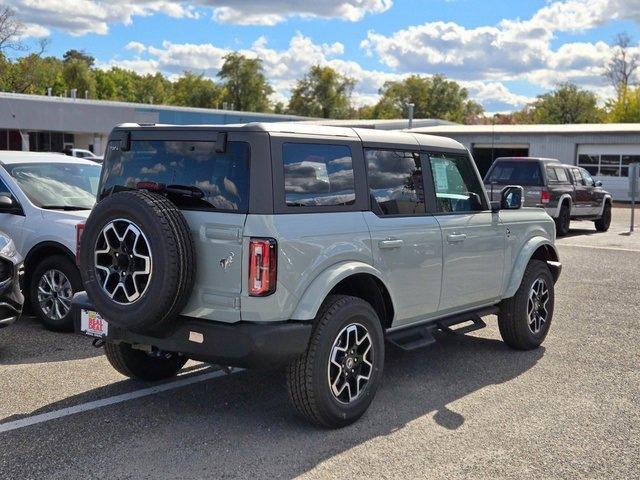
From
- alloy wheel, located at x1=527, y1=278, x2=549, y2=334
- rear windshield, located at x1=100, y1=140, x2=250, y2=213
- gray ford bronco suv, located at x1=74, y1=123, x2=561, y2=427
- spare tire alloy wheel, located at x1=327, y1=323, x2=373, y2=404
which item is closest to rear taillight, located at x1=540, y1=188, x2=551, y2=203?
alloy wheel, located at x1=527, y1=278, x2=549, y2=334

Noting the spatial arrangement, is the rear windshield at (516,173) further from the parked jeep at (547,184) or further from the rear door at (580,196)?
the rear door at (580,196)

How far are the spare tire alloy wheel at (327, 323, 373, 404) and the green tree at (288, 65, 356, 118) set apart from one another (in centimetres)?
9858

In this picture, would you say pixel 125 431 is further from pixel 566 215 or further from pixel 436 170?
pixel 566 215

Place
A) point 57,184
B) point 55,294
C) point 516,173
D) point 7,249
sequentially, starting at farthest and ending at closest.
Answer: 1. point 516,173
2. point 57,184
3. point 55,294
4. point 7,249

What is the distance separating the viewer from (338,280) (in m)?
4.55

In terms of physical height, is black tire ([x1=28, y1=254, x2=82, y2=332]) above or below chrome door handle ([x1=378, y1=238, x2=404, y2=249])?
below

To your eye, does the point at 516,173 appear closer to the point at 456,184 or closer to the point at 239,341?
the point at 456,184

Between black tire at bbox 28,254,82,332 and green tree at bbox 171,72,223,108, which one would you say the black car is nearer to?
black tire at bbox 28,254,82,332

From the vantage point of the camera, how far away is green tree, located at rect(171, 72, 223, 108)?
103438 millimetres

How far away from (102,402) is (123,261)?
131 cm

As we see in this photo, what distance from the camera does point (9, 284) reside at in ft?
20.4

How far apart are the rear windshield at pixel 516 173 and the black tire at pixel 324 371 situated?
1330 cm

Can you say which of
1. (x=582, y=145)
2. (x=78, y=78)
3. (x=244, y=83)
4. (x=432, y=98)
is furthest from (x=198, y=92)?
(x=582, y=145)

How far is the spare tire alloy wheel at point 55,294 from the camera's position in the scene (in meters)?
7.19
